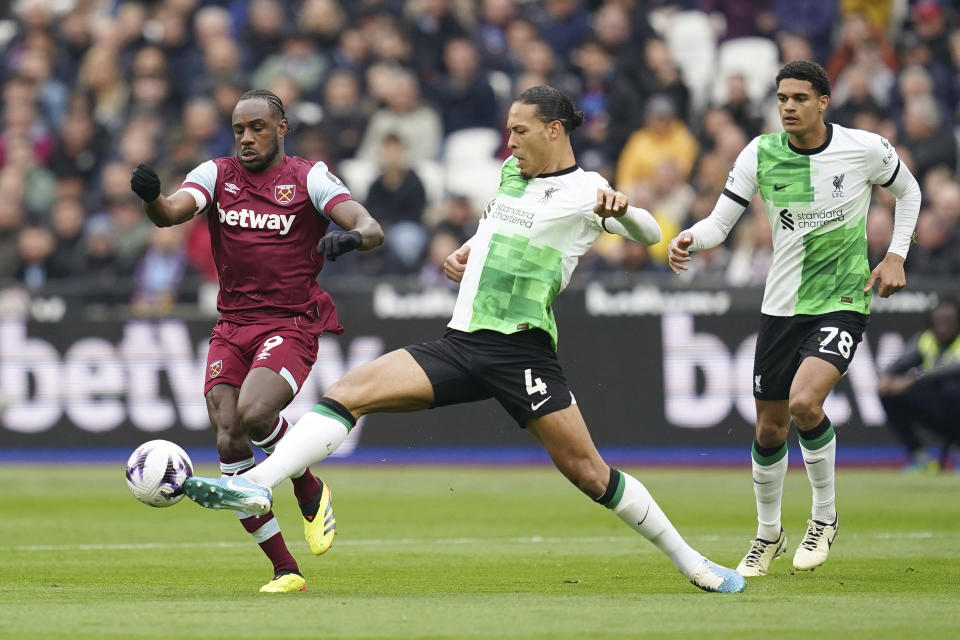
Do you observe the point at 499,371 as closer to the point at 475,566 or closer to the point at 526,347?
the point at 526,347

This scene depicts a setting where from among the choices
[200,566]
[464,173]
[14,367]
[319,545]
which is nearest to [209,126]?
[464,173]

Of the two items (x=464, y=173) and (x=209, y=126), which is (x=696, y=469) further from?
(x=209, y=126)

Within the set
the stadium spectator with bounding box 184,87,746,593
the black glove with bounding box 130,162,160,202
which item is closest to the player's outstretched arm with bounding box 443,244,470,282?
the stadium spectator with bounding box 184,87,746,593

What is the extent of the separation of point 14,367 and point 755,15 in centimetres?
1067

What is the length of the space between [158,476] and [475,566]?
297 cm

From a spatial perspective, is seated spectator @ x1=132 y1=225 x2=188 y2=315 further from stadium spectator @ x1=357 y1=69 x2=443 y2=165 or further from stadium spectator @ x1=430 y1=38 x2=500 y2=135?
stadium spectator @ x1=430 y1=38 x2=500 y2=135

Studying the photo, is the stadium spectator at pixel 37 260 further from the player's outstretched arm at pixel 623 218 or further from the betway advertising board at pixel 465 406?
the player's outstretched arm at pixel 623 218

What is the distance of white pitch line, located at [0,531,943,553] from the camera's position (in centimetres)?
1149

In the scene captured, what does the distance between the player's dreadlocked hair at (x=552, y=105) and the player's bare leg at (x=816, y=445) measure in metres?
2.17

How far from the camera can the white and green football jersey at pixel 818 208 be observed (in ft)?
31.9

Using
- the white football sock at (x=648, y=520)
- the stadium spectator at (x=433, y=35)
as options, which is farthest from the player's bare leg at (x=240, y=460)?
the stadium spectator at (x=433, y=35)

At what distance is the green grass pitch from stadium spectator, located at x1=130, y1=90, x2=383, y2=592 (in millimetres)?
661

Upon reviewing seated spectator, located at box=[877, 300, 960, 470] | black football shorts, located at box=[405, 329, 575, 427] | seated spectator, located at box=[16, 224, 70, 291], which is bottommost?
seated spectator, located at box=[877, 300, 960, 470]

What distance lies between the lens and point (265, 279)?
9172 mm
